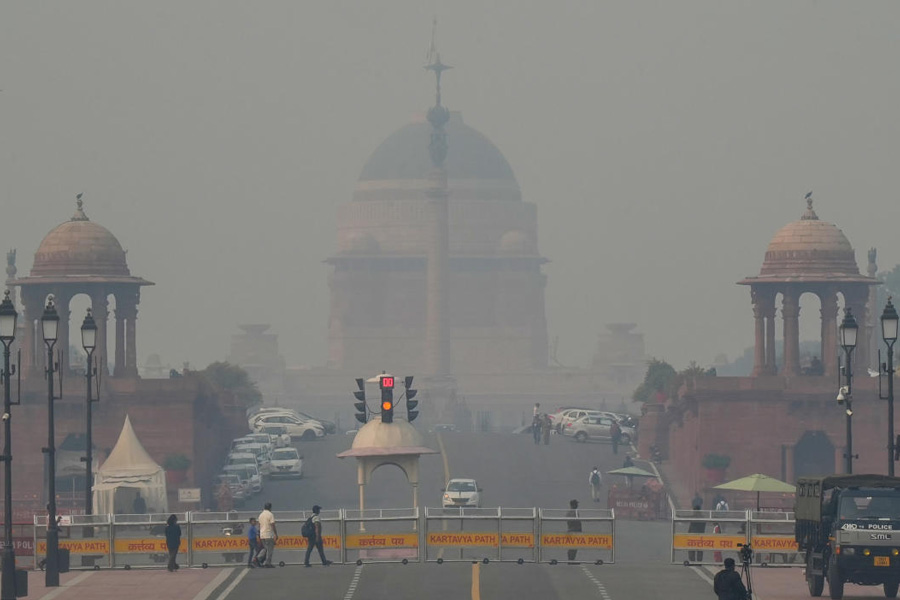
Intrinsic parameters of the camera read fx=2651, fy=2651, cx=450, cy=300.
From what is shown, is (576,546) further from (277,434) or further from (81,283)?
(277,434)

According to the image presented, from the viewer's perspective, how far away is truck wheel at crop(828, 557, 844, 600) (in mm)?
48656

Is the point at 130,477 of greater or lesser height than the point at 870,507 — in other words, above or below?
below

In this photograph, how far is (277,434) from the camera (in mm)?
128250

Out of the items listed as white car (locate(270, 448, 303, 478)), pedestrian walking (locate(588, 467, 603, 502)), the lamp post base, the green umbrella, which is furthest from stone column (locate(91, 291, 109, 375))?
the lamp post base

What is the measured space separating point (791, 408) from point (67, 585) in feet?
191

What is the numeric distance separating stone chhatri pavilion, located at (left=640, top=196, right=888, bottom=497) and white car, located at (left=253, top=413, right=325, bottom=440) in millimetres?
22363

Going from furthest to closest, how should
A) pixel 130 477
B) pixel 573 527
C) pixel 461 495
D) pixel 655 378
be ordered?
pixel 655 378 → pixel 461 495 → pixel 130 477 → pixel 573 527

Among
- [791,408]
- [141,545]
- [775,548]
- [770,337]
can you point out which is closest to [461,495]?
[791,408]

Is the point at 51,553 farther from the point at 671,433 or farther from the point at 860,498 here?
the point at 671,433

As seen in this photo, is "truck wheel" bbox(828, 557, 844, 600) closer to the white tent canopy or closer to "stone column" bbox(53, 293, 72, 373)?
the white tent canopy

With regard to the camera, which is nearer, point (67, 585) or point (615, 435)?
point (67, 585)

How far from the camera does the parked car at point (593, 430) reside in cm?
12438

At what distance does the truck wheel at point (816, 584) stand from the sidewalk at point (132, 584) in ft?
38.0

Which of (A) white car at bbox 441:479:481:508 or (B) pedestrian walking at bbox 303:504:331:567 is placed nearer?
(B) pedestrian walking at bbox 303:504:331:567
